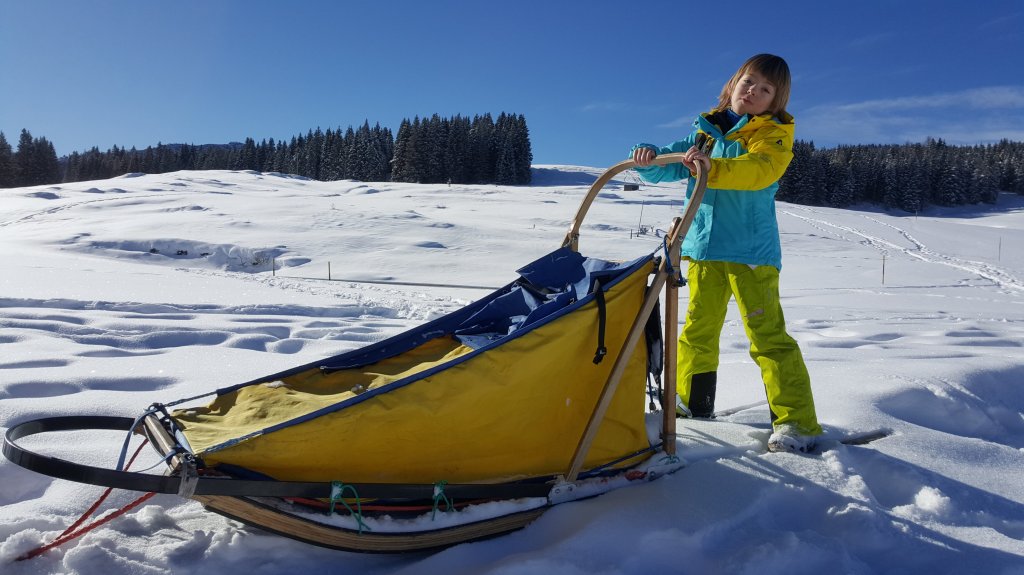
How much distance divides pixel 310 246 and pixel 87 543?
15.8 m

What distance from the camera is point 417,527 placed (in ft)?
5.74

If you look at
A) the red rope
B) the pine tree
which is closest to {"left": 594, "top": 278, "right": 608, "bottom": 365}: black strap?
the red rope

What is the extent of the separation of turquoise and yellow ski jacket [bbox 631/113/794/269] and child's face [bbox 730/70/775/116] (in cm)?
5

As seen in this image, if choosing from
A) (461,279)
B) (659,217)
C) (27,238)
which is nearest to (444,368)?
(461,279)

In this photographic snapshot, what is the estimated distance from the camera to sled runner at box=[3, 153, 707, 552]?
1.63m

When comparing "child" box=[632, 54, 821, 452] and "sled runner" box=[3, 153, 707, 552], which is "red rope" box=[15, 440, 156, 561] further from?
"child" box=[632, 54, 821, 452]

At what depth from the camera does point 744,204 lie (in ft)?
→ 8.18

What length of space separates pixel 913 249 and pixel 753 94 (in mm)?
24909

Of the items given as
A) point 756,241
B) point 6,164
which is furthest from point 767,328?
point 6,164

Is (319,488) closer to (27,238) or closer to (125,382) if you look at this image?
(125,382)

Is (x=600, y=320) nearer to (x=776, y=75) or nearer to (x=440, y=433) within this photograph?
(x=440, y=433)

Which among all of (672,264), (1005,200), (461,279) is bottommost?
(461,279)

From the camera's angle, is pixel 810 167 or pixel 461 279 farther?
pixel 810 167

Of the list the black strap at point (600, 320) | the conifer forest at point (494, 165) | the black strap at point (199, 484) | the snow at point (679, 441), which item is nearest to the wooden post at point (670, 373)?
the snow at point (679, 441)
